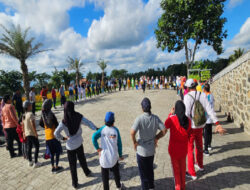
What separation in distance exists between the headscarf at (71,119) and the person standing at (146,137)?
1231 millimetres

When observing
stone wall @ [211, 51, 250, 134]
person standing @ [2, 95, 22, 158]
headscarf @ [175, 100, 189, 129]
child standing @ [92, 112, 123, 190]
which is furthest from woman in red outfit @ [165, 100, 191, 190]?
person standing @ [2, 95, 22, 158]

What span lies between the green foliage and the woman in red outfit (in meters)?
31.8

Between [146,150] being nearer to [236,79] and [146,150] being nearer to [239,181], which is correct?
[239,181]

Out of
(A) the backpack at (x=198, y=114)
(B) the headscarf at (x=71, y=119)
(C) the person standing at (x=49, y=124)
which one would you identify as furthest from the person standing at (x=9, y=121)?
(A) the backpack at (x=198, y=114)

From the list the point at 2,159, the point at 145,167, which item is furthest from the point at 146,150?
the point at 2,159

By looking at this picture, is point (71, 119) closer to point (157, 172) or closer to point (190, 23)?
point (157, 172)

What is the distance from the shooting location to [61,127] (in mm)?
3102

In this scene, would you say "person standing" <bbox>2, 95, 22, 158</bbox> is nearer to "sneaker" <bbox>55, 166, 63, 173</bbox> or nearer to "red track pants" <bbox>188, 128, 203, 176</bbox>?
"sneaker" <bbox>55, 166, 63, 173</bbox>

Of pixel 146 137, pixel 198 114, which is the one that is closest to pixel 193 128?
pixel 198 114

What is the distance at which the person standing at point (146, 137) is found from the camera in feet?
8.54

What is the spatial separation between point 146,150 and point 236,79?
242 inches

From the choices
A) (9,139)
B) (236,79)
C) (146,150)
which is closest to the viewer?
(146,150)

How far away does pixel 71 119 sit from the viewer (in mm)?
3014

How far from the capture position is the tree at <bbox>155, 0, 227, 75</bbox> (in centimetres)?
1518
